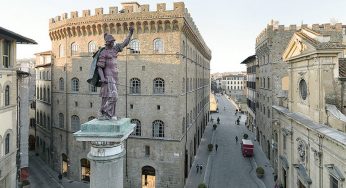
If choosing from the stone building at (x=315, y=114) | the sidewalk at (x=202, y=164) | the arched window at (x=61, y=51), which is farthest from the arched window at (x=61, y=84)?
the stone building at (x=315, y=114)

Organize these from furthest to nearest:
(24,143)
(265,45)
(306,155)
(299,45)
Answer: (265,45) → (24,143) → (299,45) → (306,155)

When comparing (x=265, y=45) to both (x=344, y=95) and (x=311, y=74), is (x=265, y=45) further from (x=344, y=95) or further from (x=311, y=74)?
(x=344, y=95)

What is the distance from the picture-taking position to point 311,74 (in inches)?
814

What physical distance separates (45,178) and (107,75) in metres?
29.3

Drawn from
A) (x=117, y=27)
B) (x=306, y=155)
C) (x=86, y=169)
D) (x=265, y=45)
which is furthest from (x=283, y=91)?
(x=86, y=169)

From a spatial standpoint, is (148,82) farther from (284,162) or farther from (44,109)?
(44,109)

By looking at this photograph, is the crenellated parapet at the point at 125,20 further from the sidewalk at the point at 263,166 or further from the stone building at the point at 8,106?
the sidewalk at the point at 263,166

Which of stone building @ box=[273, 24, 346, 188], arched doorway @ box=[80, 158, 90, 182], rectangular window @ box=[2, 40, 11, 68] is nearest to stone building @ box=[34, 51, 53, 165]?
arched doorway @ box=[80, 158, 90, 182]

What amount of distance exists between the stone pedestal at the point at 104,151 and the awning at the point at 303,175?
53.0 ft

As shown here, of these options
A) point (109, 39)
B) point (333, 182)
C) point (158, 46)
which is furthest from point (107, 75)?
point (158, 46)

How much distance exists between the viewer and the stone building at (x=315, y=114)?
55.0ft

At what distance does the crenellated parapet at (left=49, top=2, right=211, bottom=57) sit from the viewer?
90.5ft

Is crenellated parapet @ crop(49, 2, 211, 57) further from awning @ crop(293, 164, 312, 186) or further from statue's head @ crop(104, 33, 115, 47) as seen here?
statue's head @ crop(104, 33, 115, 47)

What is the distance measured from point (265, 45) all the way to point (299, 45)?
14.5m
